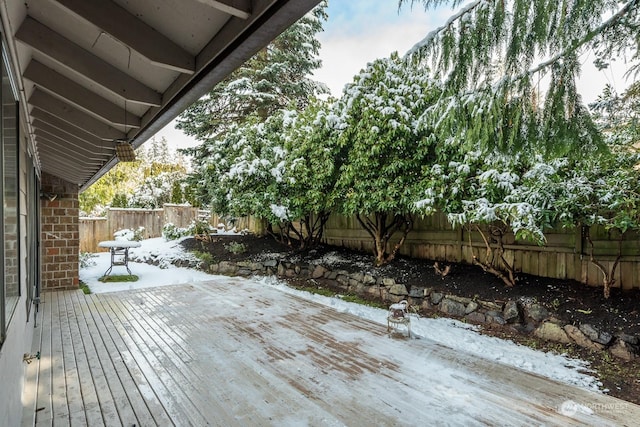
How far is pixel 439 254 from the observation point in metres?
5.69

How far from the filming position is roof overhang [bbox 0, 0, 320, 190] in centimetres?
136

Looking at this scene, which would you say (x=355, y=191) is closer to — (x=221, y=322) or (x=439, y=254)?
(x=439, y=254)

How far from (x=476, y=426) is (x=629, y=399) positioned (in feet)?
4.46

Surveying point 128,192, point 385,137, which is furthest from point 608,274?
point 128,192

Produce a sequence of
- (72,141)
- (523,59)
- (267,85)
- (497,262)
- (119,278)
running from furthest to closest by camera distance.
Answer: (267,85) < (119,278) < (497,262) < (72,141) < (523,59)

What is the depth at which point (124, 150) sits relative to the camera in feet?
10.0

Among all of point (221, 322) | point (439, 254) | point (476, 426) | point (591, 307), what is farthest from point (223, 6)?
point (439, 254)

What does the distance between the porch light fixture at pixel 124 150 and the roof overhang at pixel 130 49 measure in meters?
0.21

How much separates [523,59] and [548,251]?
3.06m

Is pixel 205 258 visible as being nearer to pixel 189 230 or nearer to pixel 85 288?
pixel 85 288

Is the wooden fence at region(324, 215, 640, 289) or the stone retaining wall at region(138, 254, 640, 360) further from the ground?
the wooden fence at region(324, 215, 640, 289)

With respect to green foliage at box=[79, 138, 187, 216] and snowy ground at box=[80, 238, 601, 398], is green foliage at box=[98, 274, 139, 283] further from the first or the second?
green foliage at box=[79, 138, 187, 216]

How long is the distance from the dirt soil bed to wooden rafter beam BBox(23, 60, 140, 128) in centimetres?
412

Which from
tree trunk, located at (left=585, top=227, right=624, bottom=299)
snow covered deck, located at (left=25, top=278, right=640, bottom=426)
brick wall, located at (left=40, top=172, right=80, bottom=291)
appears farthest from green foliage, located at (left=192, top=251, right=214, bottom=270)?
tree trunk, located at (left=585, top=227, right=624, bottom=299)
